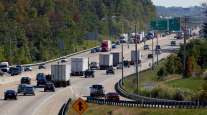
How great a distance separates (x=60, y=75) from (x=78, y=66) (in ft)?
53.8

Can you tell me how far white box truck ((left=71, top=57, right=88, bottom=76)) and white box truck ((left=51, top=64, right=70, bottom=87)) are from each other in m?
14.1

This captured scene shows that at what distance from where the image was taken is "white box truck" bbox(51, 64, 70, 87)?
88.8 m

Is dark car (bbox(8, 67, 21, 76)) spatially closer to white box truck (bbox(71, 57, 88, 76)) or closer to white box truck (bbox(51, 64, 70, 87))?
white box truck (bbox(71, 57, 88, 76))

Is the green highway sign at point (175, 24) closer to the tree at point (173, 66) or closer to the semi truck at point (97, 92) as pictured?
the tree at point (173, 66)

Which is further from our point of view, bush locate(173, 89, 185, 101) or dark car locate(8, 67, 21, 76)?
dark car locate(8, 67, 21, 76)

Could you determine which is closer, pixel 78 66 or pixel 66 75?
pixel 66 75

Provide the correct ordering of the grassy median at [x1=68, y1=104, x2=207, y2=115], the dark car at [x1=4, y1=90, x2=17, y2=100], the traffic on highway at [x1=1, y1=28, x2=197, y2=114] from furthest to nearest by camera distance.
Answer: the traffic on highway at [x1=1, y1=28, x2=197, y2=114] < the dark car at [x1=4, y1=90, x2=17, y2=100] < the grassy median at [x1=68, y1=104, x2=207, y2=115]

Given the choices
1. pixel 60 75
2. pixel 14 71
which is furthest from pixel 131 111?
pixel 14 71

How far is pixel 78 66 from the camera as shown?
105750 mm

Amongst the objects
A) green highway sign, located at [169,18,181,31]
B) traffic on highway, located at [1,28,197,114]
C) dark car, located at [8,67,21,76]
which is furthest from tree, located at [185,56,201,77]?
green highway sign, located at [169,18,181,31]

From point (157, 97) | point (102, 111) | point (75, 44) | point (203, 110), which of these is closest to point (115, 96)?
point (157, 97)

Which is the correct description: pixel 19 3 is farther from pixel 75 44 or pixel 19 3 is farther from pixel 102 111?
pixel 102 111

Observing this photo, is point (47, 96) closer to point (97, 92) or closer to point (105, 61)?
point (97, 92)

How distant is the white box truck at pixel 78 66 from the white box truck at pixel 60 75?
554 inches
